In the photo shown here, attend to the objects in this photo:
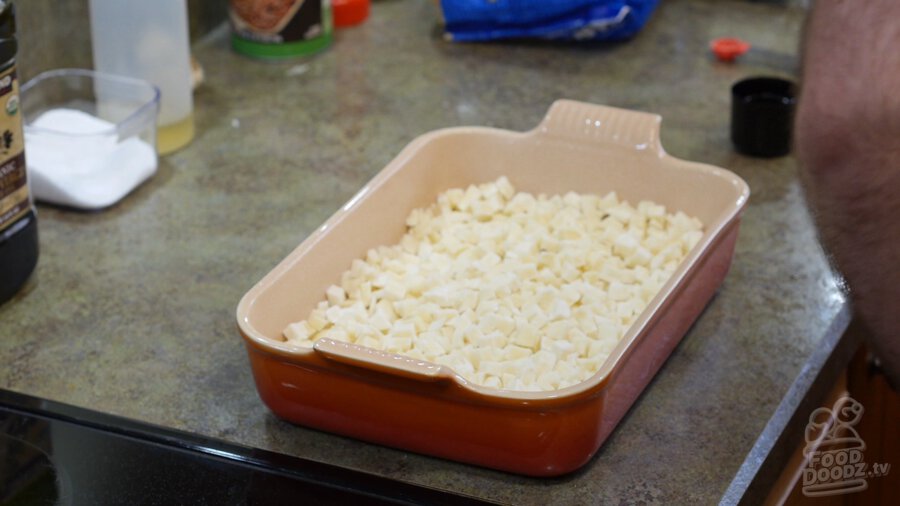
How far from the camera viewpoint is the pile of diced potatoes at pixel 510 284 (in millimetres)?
988

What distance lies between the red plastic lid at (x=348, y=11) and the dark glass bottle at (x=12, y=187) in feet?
2.42

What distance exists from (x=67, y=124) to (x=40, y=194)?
0.08m

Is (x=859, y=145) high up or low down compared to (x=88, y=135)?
up

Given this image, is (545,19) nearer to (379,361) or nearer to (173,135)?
(173,135)

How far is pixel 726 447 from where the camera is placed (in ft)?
3.18

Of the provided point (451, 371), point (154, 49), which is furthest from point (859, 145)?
point (154, 49)

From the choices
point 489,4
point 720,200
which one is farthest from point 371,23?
point 720,200

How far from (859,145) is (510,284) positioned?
0.47 m

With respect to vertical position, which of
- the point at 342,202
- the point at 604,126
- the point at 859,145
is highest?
the point at 859,145

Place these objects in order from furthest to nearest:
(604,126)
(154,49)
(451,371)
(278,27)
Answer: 1. (278,27)
2. (154,49)
3. (604,126)
4. (451,371)

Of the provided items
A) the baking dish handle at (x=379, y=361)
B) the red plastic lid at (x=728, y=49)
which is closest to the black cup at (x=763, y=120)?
the red plastic lid at (x=728, y=49)

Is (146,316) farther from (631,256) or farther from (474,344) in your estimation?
(631,256)

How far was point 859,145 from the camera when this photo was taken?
658 millimetres

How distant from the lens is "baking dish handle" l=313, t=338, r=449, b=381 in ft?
2.83
